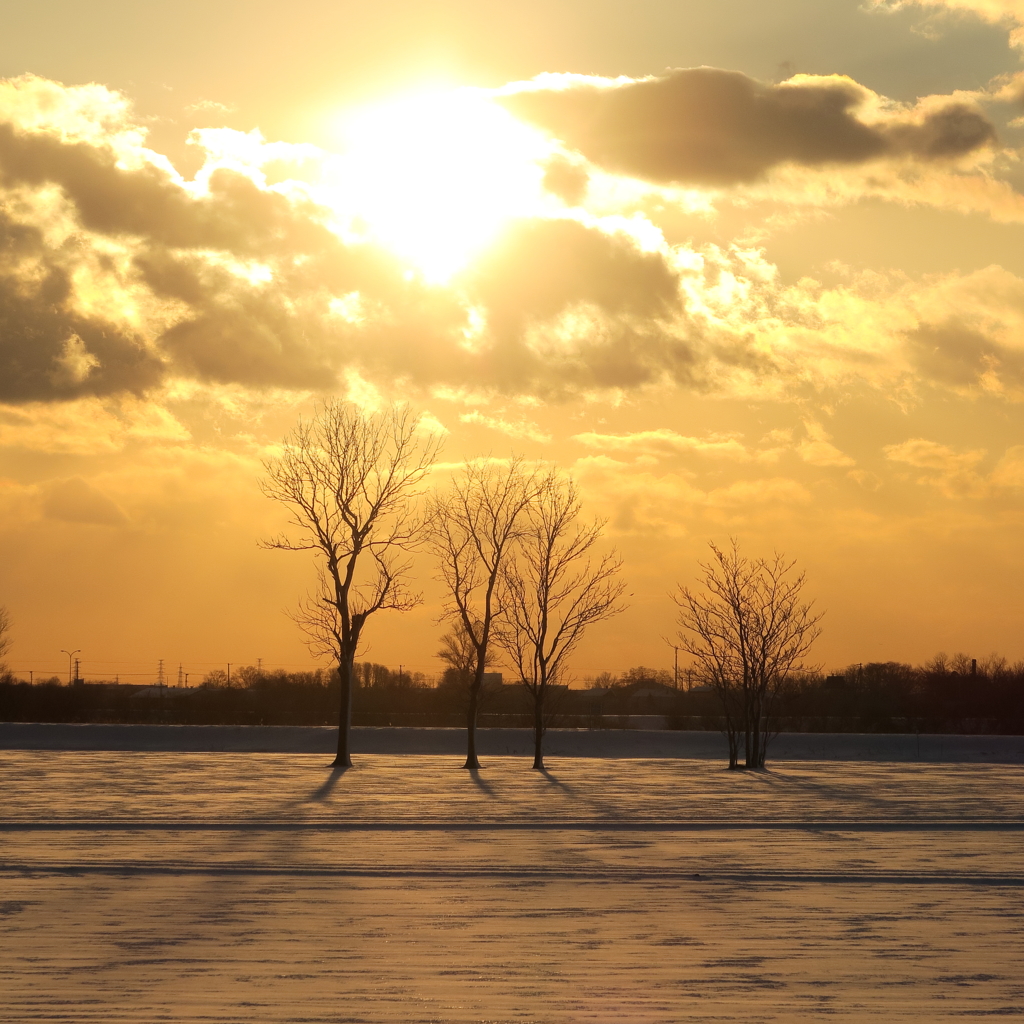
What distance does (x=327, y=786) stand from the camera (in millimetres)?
20062

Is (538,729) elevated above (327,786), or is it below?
above

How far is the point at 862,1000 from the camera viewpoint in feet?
21.3

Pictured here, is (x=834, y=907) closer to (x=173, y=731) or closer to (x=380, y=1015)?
(x=380, y=1015)

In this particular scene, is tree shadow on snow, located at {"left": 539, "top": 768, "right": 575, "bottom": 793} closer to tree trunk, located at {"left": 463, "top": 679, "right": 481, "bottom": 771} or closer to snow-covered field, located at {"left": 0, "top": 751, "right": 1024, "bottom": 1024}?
tree trunk, located at {"left": 463, "top": 679, "right": 481, "bottom": 771}

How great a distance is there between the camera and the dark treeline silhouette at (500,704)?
168ft

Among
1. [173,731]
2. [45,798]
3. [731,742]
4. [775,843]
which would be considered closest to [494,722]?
[173,731]

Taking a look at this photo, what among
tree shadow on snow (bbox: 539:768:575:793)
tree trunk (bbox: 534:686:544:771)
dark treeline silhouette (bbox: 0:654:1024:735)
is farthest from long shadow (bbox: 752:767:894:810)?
dark treeline silhouette (bbox: 0:654:1024:735)

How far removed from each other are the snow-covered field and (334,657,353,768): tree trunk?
800cm

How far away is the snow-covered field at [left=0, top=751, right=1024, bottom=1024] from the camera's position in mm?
6441

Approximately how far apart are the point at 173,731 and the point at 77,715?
73.4ft

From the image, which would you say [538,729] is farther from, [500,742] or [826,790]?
[826,790]

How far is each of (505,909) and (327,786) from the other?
38.5 ft

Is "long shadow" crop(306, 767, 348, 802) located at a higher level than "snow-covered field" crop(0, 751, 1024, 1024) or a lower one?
lower

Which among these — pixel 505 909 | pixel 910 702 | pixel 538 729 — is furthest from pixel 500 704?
pixel 505 909
